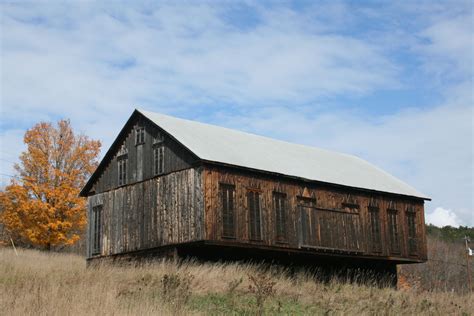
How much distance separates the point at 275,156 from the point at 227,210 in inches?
220

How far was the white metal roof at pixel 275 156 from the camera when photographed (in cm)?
2897

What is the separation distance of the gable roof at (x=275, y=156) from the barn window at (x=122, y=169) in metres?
2.45

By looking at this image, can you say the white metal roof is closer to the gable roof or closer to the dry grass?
the gable roof

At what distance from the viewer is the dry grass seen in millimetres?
16203

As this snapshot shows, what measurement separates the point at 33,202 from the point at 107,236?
848 centimetres

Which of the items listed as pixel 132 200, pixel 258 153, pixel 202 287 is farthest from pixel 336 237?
pixel 202 287

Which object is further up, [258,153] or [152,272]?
[258,153]

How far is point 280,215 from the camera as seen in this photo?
2992cm

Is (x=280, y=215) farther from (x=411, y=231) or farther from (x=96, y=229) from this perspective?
(x=411, y=231)

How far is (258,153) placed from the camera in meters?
31.5

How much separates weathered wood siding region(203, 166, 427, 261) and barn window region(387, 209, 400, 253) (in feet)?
0.63

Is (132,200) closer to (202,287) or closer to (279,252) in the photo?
(279,252)

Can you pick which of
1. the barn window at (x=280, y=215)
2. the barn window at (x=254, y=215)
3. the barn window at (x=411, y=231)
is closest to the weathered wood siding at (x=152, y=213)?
the barn window at (x=254, y=215)

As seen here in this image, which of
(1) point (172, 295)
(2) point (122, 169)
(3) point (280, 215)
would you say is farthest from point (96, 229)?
(1) point (172, 295)
